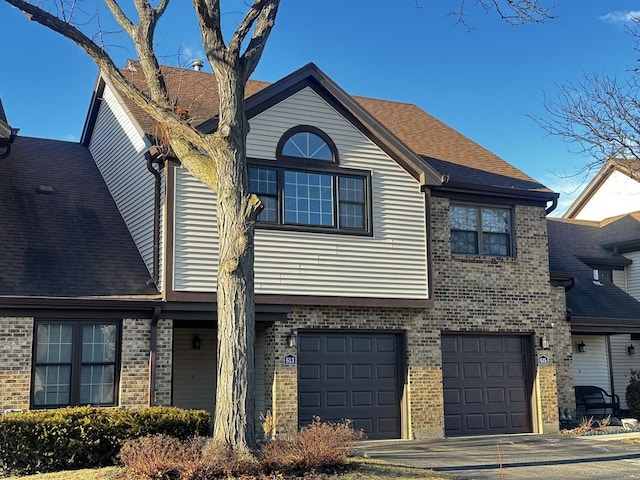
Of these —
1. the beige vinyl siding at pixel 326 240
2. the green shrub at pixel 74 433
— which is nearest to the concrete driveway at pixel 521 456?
the beige vinyl siding at pixel 326 240

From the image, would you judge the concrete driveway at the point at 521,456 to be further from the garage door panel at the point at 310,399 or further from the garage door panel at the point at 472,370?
the garage door panel at the point at 472,370

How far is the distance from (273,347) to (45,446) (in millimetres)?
5434

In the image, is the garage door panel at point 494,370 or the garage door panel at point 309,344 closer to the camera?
the garage door panel at point 309,344

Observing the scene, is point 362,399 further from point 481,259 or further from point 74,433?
point 74,433

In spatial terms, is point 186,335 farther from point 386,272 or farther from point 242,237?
point 242,237

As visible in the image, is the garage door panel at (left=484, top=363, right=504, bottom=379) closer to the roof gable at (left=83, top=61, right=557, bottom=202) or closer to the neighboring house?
the roof gable at (left=83, top=61, right=557, bottom=202)

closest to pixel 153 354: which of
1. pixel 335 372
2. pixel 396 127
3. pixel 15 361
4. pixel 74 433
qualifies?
pixel 15 361

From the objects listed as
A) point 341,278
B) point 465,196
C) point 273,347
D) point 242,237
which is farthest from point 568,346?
point 242,237

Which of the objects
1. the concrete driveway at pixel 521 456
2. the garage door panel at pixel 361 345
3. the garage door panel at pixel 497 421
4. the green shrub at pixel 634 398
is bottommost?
the concrete driveway at pixel 521 456

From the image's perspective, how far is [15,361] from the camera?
13664 mm

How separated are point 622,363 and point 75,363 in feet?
53.0

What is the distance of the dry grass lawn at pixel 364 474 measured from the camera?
9.77 meters

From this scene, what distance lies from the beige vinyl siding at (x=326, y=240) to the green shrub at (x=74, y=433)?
3.16m

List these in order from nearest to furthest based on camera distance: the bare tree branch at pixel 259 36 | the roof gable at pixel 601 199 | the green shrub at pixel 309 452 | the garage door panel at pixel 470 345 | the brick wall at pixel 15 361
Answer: the green shrub at pixel 309 452 → the bare tree branch at pixel 259 36 → the brick wall at pixel 15 361 → the garage door panel at pixel 470 345 → the roof gable at pixel 601 199
